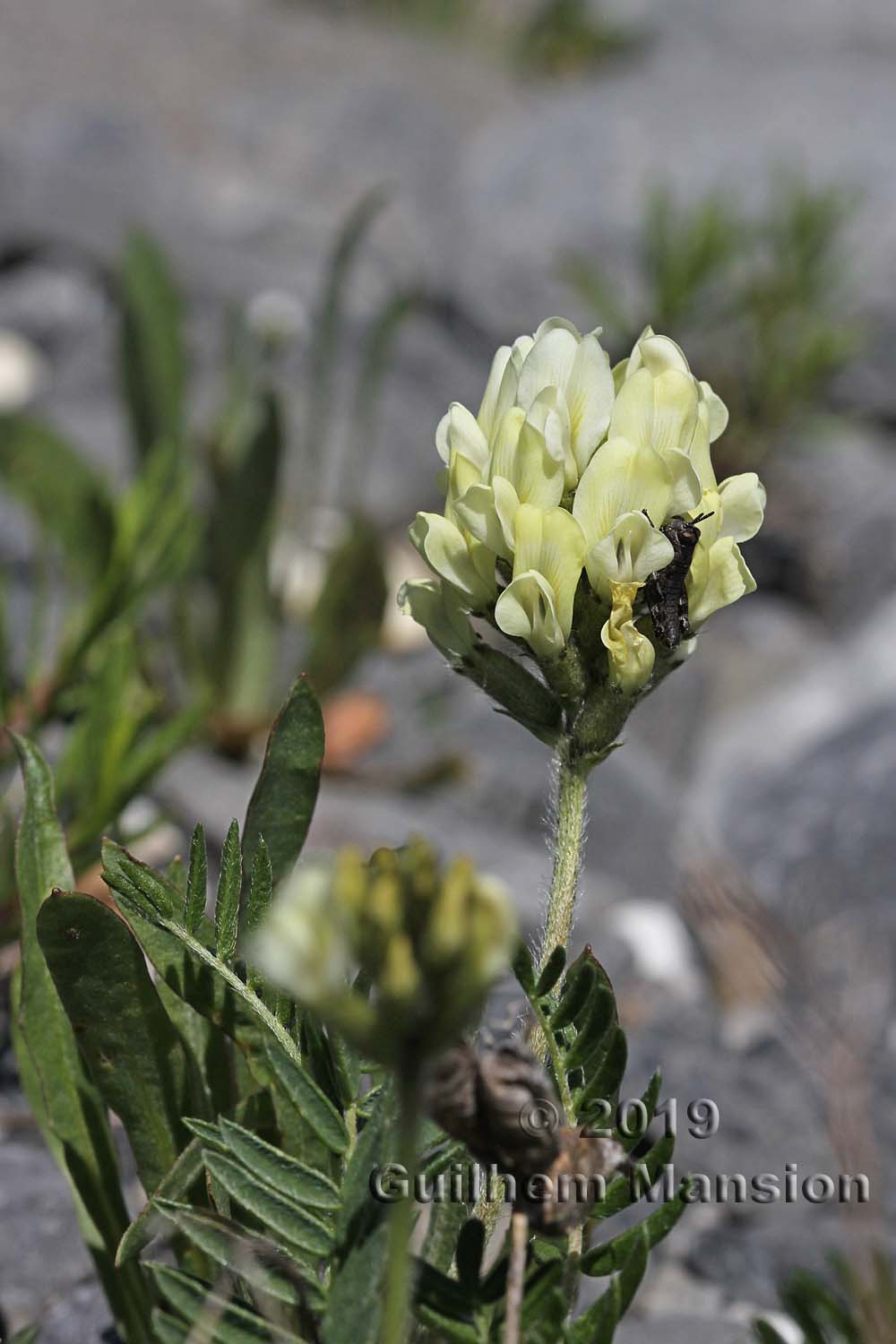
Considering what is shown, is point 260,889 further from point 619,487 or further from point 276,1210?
point 619,487

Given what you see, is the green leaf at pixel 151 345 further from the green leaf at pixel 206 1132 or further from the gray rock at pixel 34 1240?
the green leaf at pixel 206 1132

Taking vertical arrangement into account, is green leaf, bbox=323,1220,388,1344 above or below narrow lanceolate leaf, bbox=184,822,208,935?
below

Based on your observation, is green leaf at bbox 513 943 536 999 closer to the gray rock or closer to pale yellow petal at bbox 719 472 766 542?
pale yellow petal at bbox 719 472 766 542

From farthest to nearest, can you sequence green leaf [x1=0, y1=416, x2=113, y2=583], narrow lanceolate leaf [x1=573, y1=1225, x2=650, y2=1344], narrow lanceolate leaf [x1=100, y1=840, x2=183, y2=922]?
green leaf [x1=0, y1=416, x2=113, y2=583], narrow lanceolate leaf [x1=100, y1=840, x2=183, y2=922], narrow lanceolate leaf [x1=573, y1=1225, x2=650, y2=1344]

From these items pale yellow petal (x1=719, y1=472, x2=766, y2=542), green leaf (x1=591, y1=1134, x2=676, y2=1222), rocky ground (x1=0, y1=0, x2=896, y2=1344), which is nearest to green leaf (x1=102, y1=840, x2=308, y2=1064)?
green leaf (x1=591, y1=1134, x2=676, y2=1222)

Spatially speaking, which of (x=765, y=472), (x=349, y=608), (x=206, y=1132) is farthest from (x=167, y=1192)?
(x=765, y=472)

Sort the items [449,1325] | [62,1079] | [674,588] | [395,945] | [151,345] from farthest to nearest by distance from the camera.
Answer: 1. [151,345]
2. [62,1079]
3. [674,588]
4. [449,1325]
5. [395,945]

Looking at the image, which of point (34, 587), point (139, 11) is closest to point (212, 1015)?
point (34, 587)

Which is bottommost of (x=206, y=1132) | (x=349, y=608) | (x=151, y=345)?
(x=206, y=1132)
